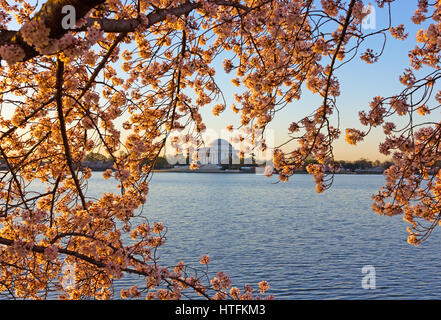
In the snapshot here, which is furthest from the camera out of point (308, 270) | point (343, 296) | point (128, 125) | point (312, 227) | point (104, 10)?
point (312, 227)

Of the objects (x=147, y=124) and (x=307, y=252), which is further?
(x=307, y=252)

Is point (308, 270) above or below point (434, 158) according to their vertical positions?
below

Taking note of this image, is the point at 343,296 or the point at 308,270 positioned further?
the point at 308,270

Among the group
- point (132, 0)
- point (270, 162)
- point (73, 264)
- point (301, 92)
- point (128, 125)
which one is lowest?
point (73, 264)

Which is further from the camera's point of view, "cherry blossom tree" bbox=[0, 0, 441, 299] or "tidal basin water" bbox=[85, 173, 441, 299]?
"tidal basin water" bbox=[85, 173, 441, 299]

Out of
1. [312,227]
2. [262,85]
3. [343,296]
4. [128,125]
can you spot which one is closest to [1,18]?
[128,125]

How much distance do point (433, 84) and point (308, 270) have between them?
61.2 ft

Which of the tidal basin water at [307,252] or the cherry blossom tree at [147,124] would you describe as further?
the tidal basin water at [307,252]

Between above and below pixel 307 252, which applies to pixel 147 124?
above

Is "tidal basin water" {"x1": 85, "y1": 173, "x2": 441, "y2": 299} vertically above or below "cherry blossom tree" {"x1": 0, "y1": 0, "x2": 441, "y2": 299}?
below

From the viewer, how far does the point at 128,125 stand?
6.62m

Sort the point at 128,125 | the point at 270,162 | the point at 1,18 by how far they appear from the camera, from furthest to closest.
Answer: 1. the point at 128,125
2. the point at 270,162
3. the point at 1,18

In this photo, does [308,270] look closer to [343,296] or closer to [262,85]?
[343,296]

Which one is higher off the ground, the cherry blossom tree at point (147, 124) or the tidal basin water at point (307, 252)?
the cherry blossom tree at point (147, 124)
